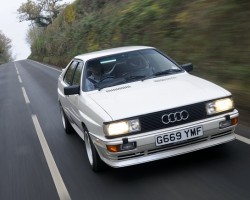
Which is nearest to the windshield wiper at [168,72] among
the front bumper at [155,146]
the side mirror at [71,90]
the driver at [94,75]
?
the driver at [94,75]

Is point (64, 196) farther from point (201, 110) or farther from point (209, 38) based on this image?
point (209, 38)

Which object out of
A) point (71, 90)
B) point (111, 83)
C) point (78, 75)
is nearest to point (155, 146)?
point (111, 83)

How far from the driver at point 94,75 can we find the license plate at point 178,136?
5.61 feet

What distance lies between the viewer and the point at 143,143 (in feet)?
17.1

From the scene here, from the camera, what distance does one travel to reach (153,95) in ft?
18.8

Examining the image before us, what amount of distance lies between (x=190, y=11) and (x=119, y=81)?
7.19 metres

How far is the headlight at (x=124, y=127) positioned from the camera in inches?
207

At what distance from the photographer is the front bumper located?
5.23 metres

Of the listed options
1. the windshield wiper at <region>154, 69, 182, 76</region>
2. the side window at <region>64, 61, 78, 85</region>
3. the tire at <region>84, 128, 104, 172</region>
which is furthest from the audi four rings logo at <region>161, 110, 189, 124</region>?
the side window at <region>64, 61, 78, 85</region>

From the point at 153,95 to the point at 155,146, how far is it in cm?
75

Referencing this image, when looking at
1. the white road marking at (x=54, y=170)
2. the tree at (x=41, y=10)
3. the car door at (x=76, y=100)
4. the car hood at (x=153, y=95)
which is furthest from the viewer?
the tree at (x=41, y=10)

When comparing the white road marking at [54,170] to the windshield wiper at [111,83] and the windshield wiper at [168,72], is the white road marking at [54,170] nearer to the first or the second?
the windshield wiper at [111,83]

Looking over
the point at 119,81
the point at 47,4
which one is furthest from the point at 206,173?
the point at 47,4

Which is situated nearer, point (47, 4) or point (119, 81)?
point (119, 81)
